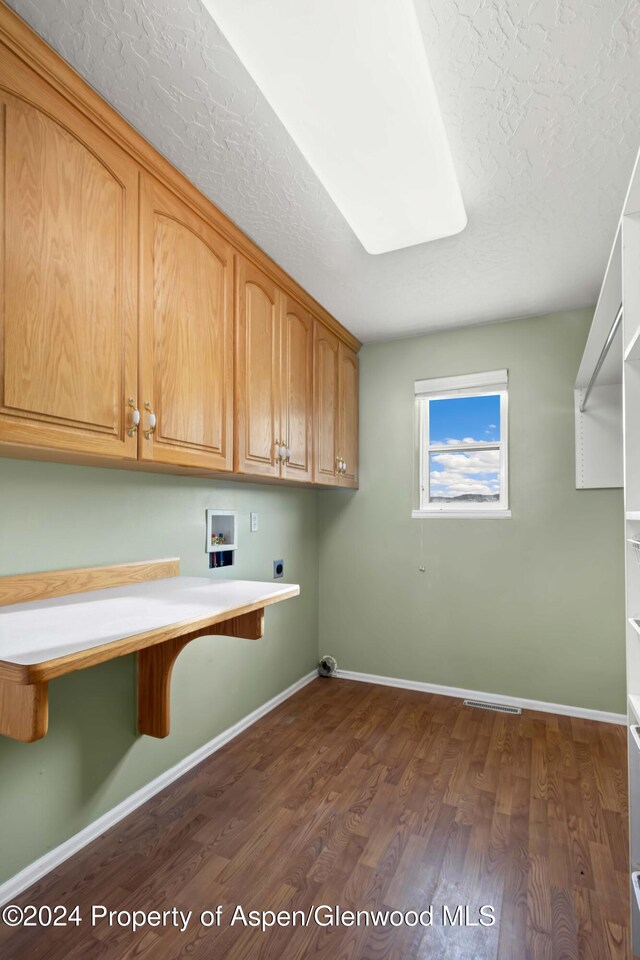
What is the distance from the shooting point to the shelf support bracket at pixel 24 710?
0.95m

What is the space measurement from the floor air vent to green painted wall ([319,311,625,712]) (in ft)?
0.31

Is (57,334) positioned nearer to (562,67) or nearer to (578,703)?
(562,67)

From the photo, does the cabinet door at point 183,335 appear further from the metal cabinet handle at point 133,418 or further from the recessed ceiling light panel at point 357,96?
the recessed ceiling light panel at point 357,96

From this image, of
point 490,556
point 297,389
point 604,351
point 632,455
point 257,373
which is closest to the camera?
point 632,455

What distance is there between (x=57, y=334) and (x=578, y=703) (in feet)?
10.1

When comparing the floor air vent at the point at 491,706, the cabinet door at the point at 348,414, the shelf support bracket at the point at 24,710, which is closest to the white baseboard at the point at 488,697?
the floor air vent at the point at 491,706

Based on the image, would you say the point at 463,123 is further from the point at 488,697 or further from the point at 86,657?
the point at 488,697

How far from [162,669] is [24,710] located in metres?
0.87

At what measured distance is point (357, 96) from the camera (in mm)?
1303

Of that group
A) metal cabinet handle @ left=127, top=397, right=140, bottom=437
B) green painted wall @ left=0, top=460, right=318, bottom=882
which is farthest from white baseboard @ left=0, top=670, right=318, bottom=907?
metal cabinet handle @ left=127, top=397, right=140, bottom=437

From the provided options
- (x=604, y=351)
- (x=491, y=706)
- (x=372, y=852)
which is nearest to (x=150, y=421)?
(x=372, y=852)

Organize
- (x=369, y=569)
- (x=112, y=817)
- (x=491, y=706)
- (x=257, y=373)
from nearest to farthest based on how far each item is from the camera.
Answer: (x=112, y=817) → (x=257, y=373) → (x=491, y=706) → (x=369, y=569)

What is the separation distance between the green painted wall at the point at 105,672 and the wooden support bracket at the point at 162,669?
0.25 ft

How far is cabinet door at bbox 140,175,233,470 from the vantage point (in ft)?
5.21
